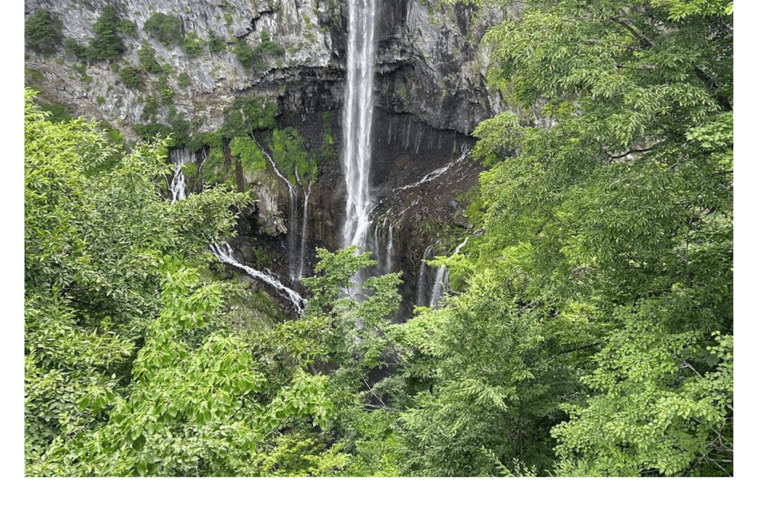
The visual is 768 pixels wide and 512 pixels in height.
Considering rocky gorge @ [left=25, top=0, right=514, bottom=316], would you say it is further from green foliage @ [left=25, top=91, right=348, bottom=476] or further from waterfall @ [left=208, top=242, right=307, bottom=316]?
green foliage @ [left=25, top=91, right=348, bottom=476]

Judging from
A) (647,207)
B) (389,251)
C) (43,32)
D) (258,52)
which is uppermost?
(43,32)

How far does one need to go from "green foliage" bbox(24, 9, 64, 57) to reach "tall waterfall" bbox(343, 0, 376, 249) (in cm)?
1307

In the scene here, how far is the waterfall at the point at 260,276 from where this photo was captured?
2239cm

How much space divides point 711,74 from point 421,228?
1414cm

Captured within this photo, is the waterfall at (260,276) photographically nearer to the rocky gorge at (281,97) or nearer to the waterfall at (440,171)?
the rocky gorge at (281,97)

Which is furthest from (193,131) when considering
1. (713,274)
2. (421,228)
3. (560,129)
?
(713,274)

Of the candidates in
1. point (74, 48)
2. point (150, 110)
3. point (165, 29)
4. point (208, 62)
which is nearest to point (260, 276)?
point (150, 110)

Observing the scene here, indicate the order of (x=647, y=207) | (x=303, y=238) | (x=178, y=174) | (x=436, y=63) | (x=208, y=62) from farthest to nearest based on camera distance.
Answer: (x=178, y=174), (x=208, y=62), (x=303, y=238), (x=436, y=63), (x=647, y=207)

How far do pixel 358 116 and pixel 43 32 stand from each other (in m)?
14.3

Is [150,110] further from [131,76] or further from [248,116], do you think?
[248,116]

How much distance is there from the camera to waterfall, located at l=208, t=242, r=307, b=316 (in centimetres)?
2239

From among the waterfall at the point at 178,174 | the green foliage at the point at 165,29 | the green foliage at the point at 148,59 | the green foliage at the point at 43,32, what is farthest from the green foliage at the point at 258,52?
the green foliage at the point at 43,32

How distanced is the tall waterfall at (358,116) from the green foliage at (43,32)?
1307 cm

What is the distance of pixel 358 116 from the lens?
24.8m
